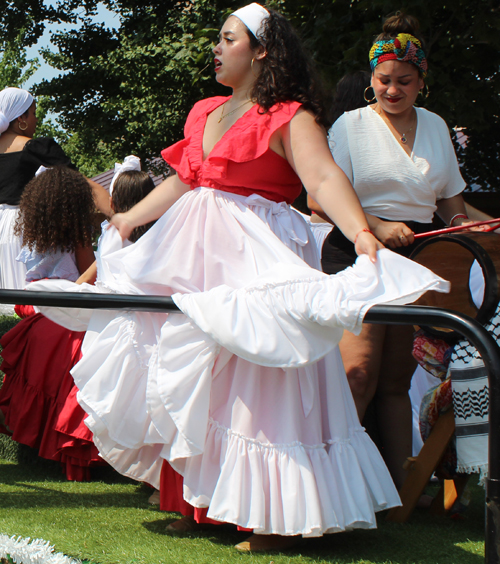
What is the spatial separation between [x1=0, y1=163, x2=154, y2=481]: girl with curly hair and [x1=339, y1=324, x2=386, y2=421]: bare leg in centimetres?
129

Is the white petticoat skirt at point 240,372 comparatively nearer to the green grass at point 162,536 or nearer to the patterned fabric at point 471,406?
the green grass at point 162,536

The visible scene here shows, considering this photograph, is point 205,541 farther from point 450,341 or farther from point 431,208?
point 431,208

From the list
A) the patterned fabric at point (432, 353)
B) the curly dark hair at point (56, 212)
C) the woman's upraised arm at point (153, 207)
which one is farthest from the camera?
the curly dark hair at point (56, 212)

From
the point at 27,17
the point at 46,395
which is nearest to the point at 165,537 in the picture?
the point at 46,395

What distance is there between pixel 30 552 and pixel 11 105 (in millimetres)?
3148

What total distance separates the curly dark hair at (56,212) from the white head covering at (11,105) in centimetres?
58

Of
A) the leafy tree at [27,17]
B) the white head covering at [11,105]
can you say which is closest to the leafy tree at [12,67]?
Answer: the leafy tree at [27,17]

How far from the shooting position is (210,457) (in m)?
2.11

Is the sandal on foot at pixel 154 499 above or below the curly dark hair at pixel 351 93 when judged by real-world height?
below

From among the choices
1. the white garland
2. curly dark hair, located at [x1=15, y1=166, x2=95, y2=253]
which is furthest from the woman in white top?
curly dark hair, located at [x1=15, y1=166, x2=95, y2=253]

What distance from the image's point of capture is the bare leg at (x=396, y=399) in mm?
2949

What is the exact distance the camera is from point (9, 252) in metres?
4.28

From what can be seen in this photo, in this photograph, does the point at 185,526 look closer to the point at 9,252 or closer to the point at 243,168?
the point at 243,168

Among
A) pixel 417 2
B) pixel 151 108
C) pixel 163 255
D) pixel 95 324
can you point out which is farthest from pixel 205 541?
pixel 151 108
